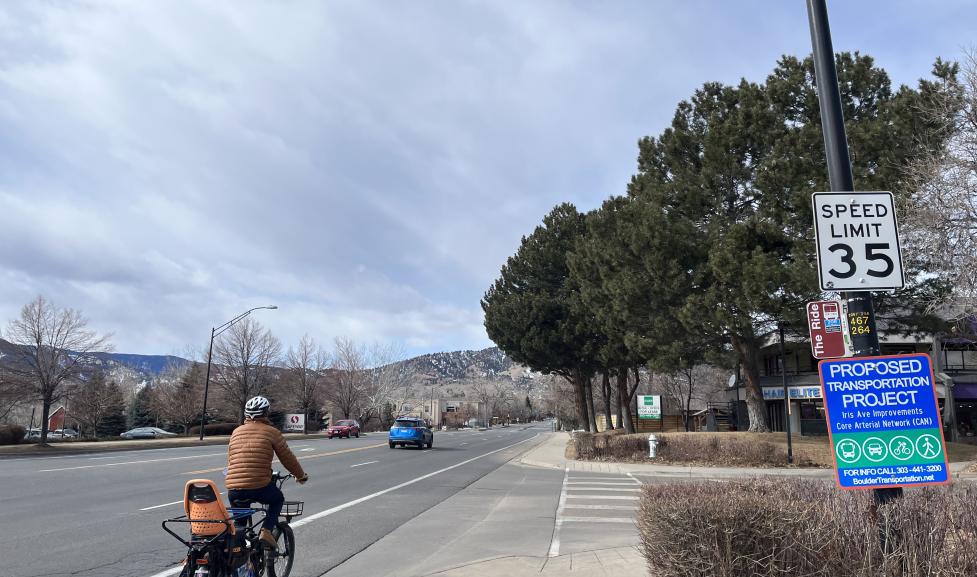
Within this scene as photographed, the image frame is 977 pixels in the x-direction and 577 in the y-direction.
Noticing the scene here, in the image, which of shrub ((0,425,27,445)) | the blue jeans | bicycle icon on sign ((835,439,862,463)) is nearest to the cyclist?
the blue jeans

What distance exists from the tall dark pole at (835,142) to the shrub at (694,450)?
19.3m

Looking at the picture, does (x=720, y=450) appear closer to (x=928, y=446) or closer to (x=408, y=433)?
(x=408, y=433)

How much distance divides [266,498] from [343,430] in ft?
167

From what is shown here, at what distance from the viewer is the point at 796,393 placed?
4097 centimetres

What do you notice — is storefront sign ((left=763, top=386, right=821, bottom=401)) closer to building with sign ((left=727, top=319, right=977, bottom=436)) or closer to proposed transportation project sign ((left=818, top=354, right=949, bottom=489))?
building with sign ((left=727, top=319, right=977, bottom=436))

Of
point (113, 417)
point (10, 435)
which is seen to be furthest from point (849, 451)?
point (113, 417)

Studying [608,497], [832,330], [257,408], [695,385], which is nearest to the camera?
[832,330]

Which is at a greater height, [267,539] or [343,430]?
[267,539]

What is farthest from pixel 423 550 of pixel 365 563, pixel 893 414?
pixel 893 414

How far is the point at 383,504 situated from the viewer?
13148mm

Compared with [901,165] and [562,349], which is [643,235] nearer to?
[901,165]

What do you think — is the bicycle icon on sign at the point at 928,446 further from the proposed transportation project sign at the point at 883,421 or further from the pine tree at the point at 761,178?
the pine tree at the point at 761,178

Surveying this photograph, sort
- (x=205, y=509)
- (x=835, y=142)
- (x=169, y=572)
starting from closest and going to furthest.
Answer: (x=205, y=509) → (x=835, y=142) → (x=169, y=572)

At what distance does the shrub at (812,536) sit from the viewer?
4.38 metres
